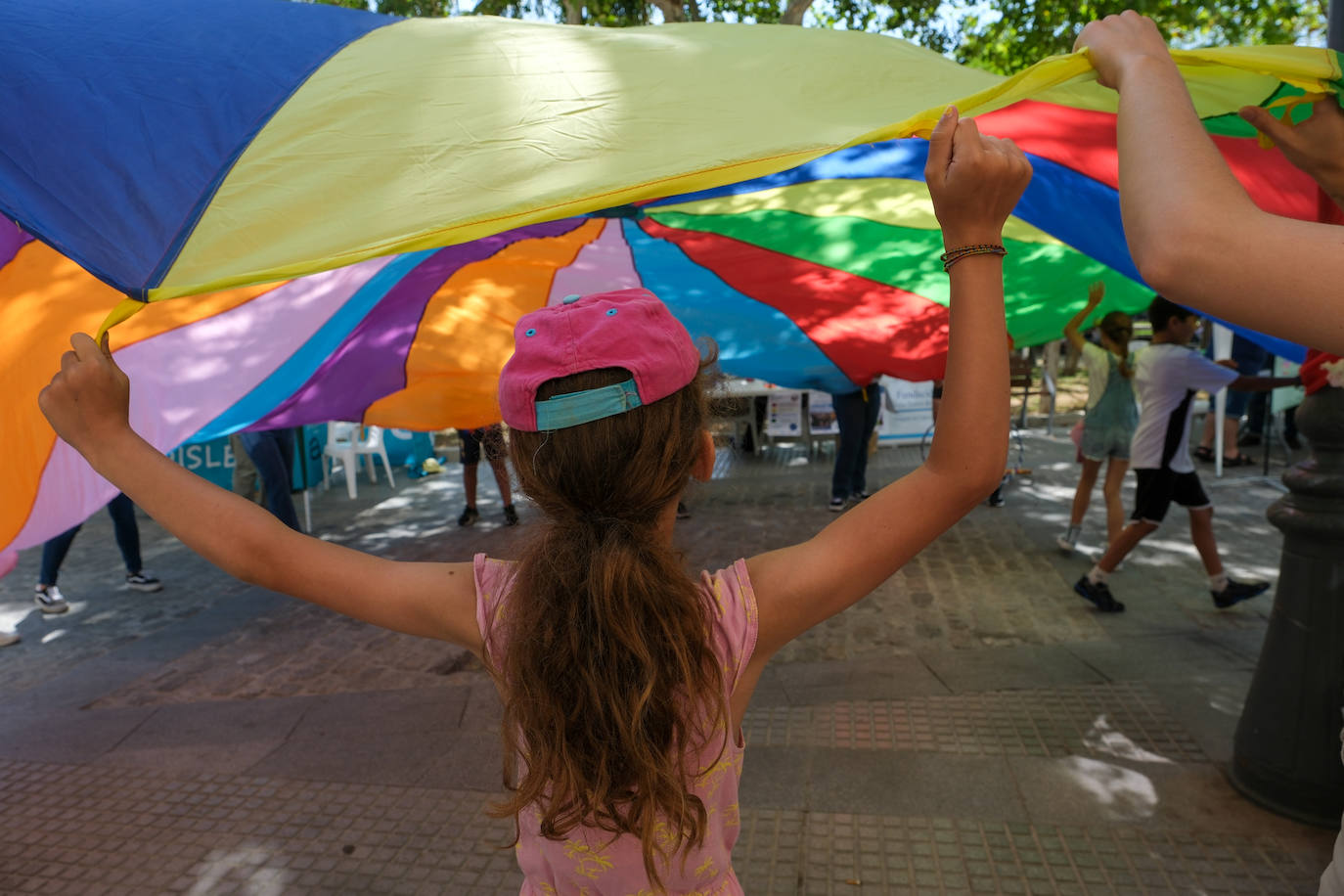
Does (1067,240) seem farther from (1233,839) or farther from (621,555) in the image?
(621,555)

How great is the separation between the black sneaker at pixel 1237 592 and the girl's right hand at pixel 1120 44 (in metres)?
4.91

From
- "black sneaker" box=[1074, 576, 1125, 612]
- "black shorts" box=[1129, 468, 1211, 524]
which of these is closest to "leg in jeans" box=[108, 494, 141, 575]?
"black sneaker" box=[1074, 576, 1125, 612]

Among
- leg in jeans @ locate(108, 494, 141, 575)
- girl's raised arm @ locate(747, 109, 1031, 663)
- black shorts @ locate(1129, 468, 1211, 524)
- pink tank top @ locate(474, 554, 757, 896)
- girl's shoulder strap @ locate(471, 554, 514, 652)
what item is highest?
girl's raised arm @ locate(747, 109, 1031, 663)

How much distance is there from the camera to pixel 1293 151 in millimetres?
1272

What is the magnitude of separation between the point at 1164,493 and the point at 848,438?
342 centimetres

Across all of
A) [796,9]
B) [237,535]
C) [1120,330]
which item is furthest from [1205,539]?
[796,9]

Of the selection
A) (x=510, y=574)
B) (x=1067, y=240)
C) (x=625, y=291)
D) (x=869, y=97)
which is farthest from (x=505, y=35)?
(x=1067, y=240)

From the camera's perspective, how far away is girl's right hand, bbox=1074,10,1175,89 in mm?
1051

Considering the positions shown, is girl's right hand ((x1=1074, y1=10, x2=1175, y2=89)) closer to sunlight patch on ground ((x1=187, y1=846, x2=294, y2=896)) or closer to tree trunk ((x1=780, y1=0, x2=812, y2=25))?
sunlight patch on ground ((x1=187, y1=846, x2=294, y2=896))

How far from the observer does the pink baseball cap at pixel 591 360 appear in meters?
1.21

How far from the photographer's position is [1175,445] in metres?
5.07

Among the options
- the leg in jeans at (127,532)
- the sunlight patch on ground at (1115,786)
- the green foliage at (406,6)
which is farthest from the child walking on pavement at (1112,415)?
the green foliage at (406,6)

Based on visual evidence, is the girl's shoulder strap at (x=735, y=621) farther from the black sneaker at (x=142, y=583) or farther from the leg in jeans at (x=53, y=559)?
the black sneaker at (x=142, y=583)

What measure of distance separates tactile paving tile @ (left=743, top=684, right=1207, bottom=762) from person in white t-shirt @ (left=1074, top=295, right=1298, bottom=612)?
141 centimetres
